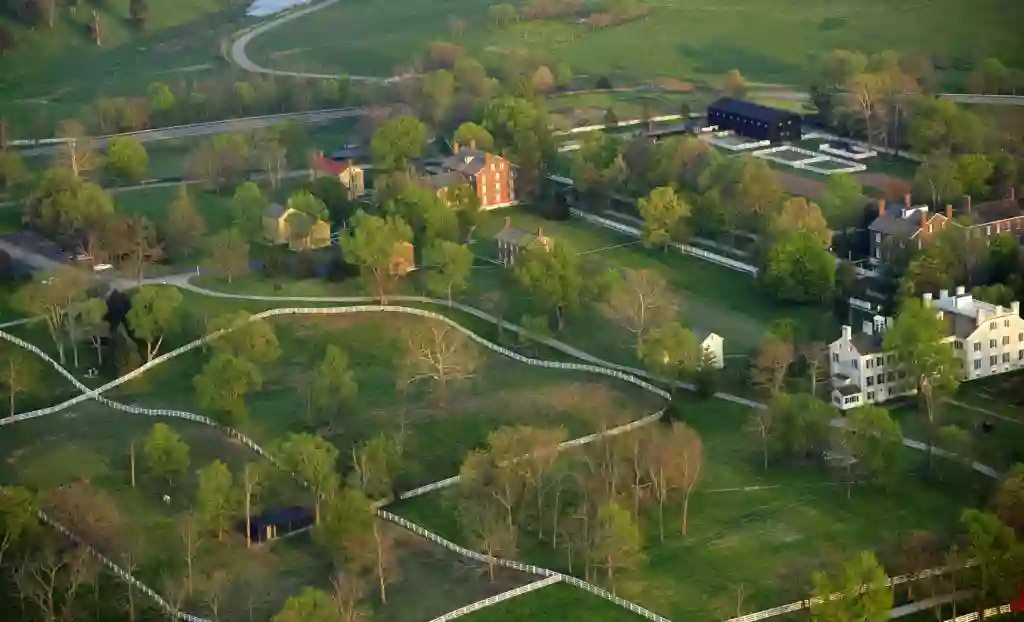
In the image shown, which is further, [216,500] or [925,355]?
[925,355]

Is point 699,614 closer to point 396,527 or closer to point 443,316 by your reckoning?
point 396,527

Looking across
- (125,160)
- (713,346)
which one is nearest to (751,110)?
(125,160)

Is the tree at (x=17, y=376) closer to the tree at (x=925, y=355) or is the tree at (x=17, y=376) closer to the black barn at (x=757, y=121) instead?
the tree at (x=925, y=355)

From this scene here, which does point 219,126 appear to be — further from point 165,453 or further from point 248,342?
point 165,453

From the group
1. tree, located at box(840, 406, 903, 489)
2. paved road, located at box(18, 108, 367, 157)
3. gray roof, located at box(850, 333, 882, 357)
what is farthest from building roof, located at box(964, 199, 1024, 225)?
paved road, located at box(18, 108, 367, 157)

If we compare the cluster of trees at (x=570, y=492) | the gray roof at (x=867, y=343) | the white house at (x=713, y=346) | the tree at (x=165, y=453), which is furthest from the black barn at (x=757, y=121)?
the tree at (x=165, y=453)

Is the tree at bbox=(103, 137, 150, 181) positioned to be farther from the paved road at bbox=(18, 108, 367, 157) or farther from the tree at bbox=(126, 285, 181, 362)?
the tree at bbox=(126, 285, 181, 362)

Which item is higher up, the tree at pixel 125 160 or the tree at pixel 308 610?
the tree at pixel 125 160
